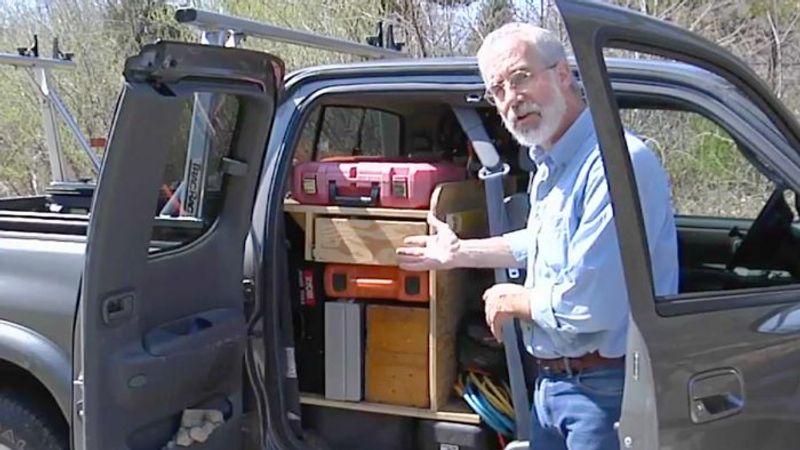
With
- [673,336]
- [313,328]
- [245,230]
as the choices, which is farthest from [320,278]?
[673,336]

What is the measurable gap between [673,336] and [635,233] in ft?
1.04

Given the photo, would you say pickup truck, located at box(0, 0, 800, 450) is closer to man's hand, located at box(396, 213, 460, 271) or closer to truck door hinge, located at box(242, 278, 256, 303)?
truck door hinge, located at box(242, 278, 256, 303)

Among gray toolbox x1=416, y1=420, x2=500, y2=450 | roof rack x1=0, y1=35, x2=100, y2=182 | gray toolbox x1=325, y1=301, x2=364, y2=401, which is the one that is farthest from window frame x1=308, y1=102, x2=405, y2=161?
roof rack x1=0, y1=35, x2=100, y2=182

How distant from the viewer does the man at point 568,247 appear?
2.18m

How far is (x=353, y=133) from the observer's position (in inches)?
152

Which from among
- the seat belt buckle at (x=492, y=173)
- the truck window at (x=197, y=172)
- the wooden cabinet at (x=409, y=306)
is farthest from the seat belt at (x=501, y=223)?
the truck window at (x=197, y=172)

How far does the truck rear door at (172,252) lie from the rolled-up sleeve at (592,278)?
3.88 feet

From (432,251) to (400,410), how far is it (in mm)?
807

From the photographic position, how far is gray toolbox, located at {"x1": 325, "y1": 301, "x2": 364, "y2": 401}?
3.42 m

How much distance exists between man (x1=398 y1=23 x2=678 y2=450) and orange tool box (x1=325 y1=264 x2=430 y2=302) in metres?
0.82

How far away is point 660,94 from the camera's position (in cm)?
275

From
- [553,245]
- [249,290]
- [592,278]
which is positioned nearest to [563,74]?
[553,245]

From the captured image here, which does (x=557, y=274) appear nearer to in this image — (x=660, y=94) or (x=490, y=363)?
(x=660, y=94)

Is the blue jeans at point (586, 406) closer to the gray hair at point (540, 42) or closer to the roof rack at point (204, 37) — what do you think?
the gray hair at point (540, 42)
